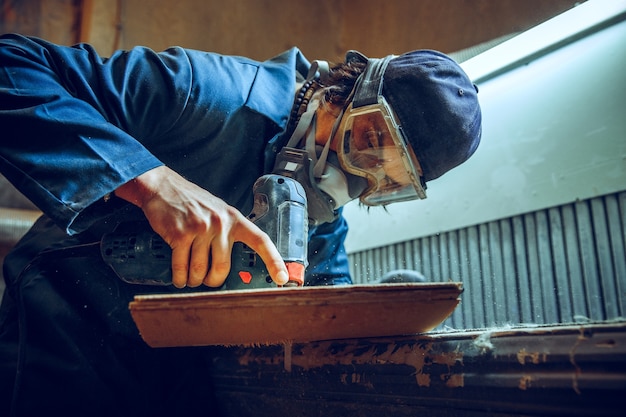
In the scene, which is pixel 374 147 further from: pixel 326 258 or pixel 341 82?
pixel 326 258

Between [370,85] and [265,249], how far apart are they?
61cm

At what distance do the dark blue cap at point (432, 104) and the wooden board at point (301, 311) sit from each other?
0.67 m

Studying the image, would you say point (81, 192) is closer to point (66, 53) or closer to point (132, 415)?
point (66, 53)

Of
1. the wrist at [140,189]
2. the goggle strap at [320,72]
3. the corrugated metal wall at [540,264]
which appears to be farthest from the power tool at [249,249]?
the corrugated metal wall at [540,264]

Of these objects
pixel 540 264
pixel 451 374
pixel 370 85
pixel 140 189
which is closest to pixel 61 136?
pixel 140 189

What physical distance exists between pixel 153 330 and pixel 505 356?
623 mm

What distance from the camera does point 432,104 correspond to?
4.71 feet

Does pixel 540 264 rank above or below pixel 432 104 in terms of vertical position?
below

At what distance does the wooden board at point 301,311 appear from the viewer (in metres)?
0.83

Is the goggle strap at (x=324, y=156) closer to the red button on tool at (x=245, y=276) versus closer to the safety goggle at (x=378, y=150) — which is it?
the safety goggle at (x=378, y=150)

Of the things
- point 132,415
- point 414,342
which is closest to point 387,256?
point 132,415

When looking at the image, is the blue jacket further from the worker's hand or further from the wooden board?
the wooden board

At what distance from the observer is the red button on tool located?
3.86 feet

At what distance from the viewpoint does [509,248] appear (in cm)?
198
